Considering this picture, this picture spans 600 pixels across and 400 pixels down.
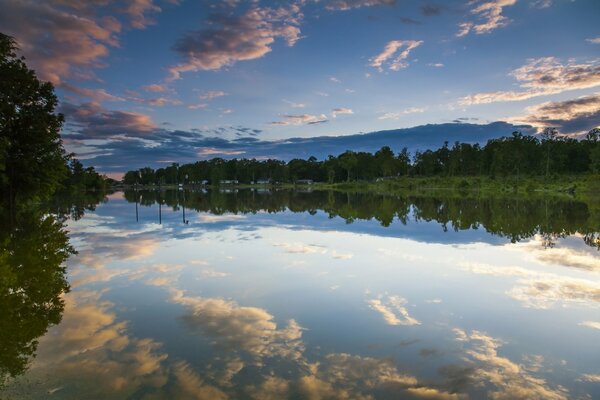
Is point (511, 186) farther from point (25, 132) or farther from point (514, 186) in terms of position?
point (25, 132)

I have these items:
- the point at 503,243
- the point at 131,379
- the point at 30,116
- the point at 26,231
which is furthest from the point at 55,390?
the point at 30,116

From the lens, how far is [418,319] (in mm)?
8609

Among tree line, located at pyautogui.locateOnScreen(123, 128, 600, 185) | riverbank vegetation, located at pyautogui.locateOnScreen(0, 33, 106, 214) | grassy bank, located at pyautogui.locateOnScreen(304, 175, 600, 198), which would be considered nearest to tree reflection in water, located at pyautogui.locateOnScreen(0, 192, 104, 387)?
riverbank vegetation, located at pyautogui.locateOnScreen(0, 33, 106, 214)

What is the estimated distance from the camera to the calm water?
582cm

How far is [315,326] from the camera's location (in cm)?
815

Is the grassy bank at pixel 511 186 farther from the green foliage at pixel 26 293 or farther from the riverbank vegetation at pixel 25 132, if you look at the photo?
the green foliage at pixel 26 293

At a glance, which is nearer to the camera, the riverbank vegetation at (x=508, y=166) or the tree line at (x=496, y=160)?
the riverbank vegetation at (x=508, y=166)

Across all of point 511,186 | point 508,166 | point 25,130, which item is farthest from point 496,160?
point 25,130

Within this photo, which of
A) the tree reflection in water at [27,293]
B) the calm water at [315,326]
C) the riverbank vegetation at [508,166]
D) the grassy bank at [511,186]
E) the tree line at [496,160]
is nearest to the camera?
the calm water at [315,326]

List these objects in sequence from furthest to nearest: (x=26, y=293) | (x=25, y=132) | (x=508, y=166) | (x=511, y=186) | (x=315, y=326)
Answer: (x=508, y=166) < (x=511, y=186) < (x=25, y=132) < (x=26, y=293) < (x=315, y=326)

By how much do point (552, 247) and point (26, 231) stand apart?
80.0ft

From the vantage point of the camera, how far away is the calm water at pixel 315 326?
5.82 metres

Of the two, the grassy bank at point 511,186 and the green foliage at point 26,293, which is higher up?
the grassy bank at point 511,186

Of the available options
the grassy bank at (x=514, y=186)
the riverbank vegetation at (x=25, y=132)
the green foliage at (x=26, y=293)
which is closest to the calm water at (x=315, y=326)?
the green foliage at (x=26, y=293)
